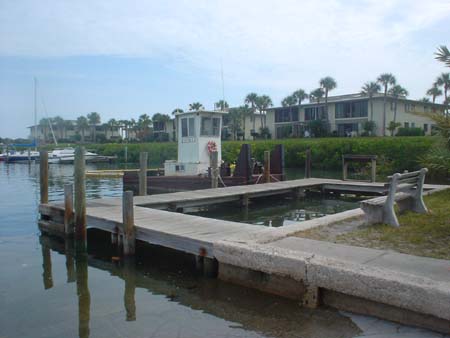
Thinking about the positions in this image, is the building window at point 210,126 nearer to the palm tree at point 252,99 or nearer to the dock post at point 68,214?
the dock post at point 68,214

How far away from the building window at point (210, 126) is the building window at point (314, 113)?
34.9 m

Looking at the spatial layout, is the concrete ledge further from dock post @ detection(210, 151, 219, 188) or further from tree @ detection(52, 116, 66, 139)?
tree @ detection(52, 116, 66, 139)

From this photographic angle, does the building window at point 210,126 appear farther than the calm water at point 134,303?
Yes

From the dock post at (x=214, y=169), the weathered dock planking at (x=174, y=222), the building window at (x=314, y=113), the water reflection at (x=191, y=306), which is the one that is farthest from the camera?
the building window at (x=314, y=113)

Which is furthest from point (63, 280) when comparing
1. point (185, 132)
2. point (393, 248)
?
point (185, 132)

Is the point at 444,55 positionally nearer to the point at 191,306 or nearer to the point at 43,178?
the point at 191,306

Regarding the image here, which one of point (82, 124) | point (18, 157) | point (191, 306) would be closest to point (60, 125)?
point (82, 124)

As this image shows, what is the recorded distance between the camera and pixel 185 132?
19188mm

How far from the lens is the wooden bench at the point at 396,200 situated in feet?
24.6

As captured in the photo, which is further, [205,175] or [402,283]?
[205,175]

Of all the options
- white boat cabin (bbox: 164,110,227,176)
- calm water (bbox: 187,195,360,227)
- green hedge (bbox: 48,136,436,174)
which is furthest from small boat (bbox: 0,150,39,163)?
calm water (bbox: 187,195,360,227)

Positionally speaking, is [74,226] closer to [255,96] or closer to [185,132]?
[185,132]

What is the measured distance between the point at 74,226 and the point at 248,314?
19.4 feet

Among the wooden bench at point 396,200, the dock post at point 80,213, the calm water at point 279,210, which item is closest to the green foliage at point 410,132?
the calm water at point 279,210
